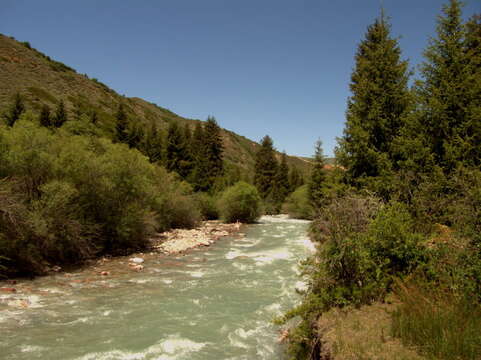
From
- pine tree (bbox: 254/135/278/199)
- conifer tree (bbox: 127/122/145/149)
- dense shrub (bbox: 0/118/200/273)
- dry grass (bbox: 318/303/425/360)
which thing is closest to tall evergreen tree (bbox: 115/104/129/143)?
conifer tree (bbox: 127/122/145/149)

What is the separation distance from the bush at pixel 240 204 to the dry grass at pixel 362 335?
1414 inches

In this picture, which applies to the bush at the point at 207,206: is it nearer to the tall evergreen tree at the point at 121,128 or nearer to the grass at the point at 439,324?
the tall evergreen tree at the point at 121,128

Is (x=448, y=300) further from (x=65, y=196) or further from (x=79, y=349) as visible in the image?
(x=65, y=196)

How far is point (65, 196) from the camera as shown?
14.9 m

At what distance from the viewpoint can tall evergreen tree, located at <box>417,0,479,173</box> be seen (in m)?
10.9

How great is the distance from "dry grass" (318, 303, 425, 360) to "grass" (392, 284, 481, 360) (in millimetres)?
199

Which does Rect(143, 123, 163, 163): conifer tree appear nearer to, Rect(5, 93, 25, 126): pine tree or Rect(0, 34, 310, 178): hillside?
Rect(0, 34, 310, 178): hillside

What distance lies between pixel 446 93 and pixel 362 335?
9913 mm

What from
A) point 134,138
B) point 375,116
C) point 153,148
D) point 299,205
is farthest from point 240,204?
point 375,116

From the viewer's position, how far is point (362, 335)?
15.9 ft

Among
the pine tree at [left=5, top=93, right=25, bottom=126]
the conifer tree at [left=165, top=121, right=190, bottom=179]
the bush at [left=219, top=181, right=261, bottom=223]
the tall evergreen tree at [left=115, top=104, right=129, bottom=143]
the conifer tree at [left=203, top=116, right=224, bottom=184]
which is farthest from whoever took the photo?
the conifer tree at [left=203, top=116, right=224, bottom=184]

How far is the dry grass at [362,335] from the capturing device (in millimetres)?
4281

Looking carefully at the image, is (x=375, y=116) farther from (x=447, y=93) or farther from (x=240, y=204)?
(x=240, y=204)

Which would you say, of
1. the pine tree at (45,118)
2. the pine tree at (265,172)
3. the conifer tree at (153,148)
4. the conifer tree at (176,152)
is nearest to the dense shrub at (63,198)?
the conifer tree at (176,152)
